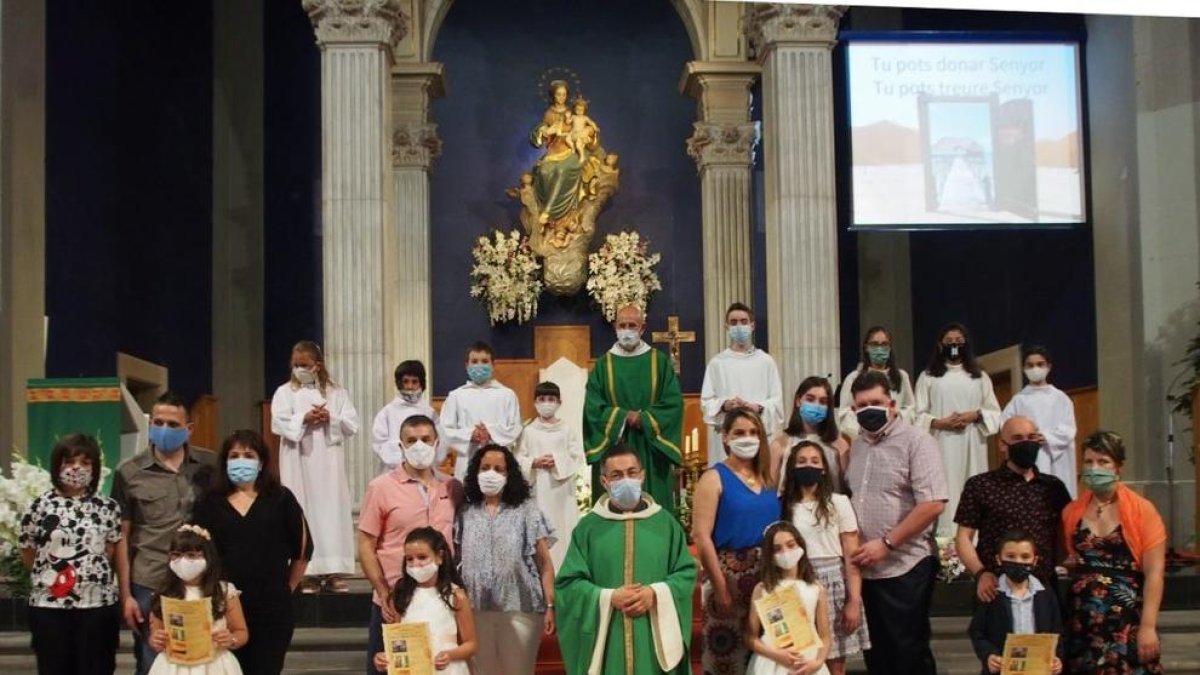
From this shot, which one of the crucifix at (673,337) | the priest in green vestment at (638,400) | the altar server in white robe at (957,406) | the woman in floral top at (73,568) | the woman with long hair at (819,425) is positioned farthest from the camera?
the crucifix at (673,337)

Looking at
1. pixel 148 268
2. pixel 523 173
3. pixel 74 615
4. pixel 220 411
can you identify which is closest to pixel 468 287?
pixel 523 173

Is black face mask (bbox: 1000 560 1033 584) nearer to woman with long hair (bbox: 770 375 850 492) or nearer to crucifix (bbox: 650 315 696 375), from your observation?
woman with long hair (bbox: 770 375 850 492)

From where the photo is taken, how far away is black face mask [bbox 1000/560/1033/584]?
277 inches

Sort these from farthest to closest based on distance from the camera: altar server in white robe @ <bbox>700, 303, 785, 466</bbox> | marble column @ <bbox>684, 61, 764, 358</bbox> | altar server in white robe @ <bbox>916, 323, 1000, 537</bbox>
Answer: marble column @ <bbox>684, 61, 764, 358</bbox>
altar server in white robe @ <bbox>916, 323, 1000, 537</bbox>
altar server in white robe @ <bbox>700, 303, 785, 466</bbox>

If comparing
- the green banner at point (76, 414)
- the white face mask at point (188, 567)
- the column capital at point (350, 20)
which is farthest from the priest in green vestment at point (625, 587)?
the column capital at point (350, 20)

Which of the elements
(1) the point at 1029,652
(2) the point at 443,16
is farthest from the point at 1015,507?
(2) the point at 443,16

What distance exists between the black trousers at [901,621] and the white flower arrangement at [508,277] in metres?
12.7

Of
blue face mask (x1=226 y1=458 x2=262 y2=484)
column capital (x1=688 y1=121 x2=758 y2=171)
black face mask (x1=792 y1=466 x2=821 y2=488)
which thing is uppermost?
column capital (x1=688 y1=121 x2=758 y2=171)

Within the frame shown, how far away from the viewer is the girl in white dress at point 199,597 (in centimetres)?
692

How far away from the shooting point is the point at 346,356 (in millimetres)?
13016

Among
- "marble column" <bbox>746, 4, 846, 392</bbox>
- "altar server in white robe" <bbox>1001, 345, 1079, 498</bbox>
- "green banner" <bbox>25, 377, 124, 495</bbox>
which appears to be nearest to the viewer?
"altar server in white robe" <bbox>1001, 345, 1079, 498</bbox>

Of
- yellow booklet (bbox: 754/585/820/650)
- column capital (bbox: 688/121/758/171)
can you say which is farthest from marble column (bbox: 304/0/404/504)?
yellow booklet (bbox: 754/585/820/650)

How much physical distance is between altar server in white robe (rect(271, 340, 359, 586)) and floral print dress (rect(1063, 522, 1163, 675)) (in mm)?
5060

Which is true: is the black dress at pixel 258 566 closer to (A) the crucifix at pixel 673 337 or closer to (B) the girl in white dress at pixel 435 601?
(B) the girl in white dress at pixel 435 601
